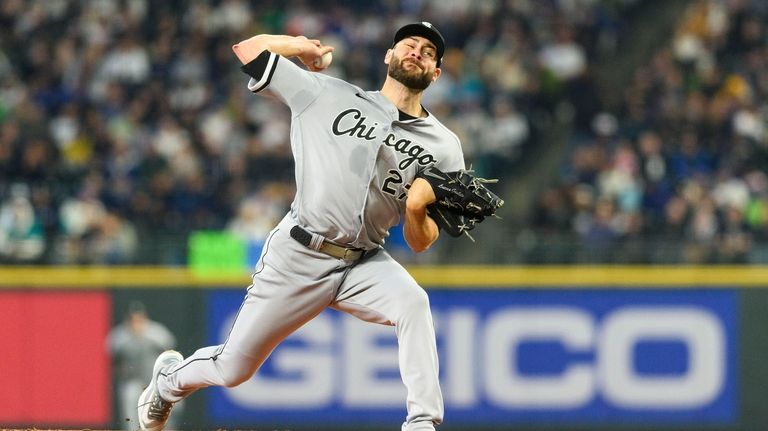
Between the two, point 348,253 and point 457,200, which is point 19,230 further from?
point 457,200

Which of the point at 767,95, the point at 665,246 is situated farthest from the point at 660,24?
the point at 665,246

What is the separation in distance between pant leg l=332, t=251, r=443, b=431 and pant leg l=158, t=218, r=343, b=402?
11cm

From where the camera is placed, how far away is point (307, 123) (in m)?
5.91

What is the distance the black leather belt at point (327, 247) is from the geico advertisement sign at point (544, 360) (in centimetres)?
579

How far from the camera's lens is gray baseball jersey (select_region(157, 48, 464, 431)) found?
19.1 feet

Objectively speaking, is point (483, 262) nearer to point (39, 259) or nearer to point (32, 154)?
point (39, 259)

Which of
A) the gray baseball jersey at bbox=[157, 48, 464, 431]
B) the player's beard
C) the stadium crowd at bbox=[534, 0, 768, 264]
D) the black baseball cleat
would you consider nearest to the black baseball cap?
the player's beard

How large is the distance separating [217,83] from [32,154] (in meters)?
2.50

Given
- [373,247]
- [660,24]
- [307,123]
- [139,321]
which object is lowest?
[139,321]

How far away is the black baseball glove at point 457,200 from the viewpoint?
5656 millimetres

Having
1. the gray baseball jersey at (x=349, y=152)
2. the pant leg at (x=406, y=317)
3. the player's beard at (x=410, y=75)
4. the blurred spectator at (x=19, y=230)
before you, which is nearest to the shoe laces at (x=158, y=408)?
the pant leg at (x=406, y=317)

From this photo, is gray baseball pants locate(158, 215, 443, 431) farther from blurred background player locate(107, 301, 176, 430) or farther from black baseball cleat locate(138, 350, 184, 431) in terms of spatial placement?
blurred background player locate(107, 301, 176, 430)

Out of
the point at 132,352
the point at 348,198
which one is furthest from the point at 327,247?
the point at 132,352

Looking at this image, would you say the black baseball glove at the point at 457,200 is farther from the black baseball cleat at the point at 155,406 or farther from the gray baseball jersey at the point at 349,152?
the black baseball cleat at the point at 155,406
